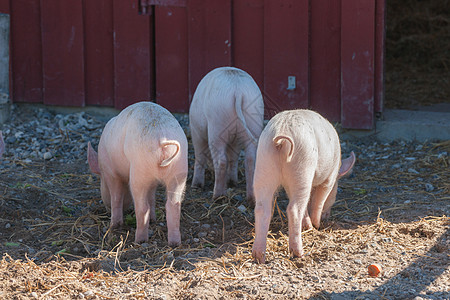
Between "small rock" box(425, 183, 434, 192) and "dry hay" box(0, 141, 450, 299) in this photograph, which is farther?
"small rock" box(425, 183, 434, 192)

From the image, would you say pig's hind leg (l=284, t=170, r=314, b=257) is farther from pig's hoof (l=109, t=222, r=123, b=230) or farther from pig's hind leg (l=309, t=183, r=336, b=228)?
pig's hoof (l=109, t=222, r=123, b=230)

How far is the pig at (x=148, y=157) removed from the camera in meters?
4.82

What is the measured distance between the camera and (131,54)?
8.65m

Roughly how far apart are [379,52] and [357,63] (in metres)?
0.28

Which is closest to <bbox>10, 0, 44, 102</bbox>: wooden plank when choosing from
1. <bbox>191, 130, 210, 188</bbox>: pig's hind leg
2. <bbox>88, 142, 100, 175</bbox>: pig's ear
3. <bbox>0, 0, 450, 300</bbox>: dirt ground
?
<bbox>0, 0, 450, 300</bbox>: dirt ground

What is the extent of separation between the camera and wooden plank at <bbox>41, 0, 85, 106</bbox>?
8805 millimetres

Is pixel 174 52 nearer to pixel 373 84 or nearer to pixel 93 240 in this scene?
pixel 373 84

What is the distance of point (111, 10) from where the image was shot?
28.6 ft

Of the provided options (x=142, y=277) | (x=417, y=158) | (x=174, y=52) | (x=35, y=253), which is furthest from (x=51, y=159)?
(x=417, y=158)

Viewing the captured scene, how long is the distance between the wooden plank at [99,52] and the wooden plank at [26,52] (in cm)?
70

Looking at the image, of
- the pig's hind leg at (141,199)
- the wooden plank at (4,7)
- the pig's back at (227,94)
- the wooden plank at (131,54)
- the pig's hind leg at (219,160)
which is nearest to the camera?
the pig's hind leg at (141,199)

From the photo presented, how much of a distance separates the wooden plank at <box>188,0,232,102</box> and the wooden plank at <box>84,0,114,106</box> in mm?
1110

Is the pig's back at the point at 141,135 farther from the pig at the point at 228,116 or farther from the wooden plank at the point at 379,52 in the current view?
the wooden plank at the point at 379,52

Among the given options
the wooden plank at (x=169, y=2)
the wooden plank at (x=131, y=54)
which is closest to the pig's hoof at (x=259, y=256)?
Answer: the wooden plank at (x=131, y=54)
